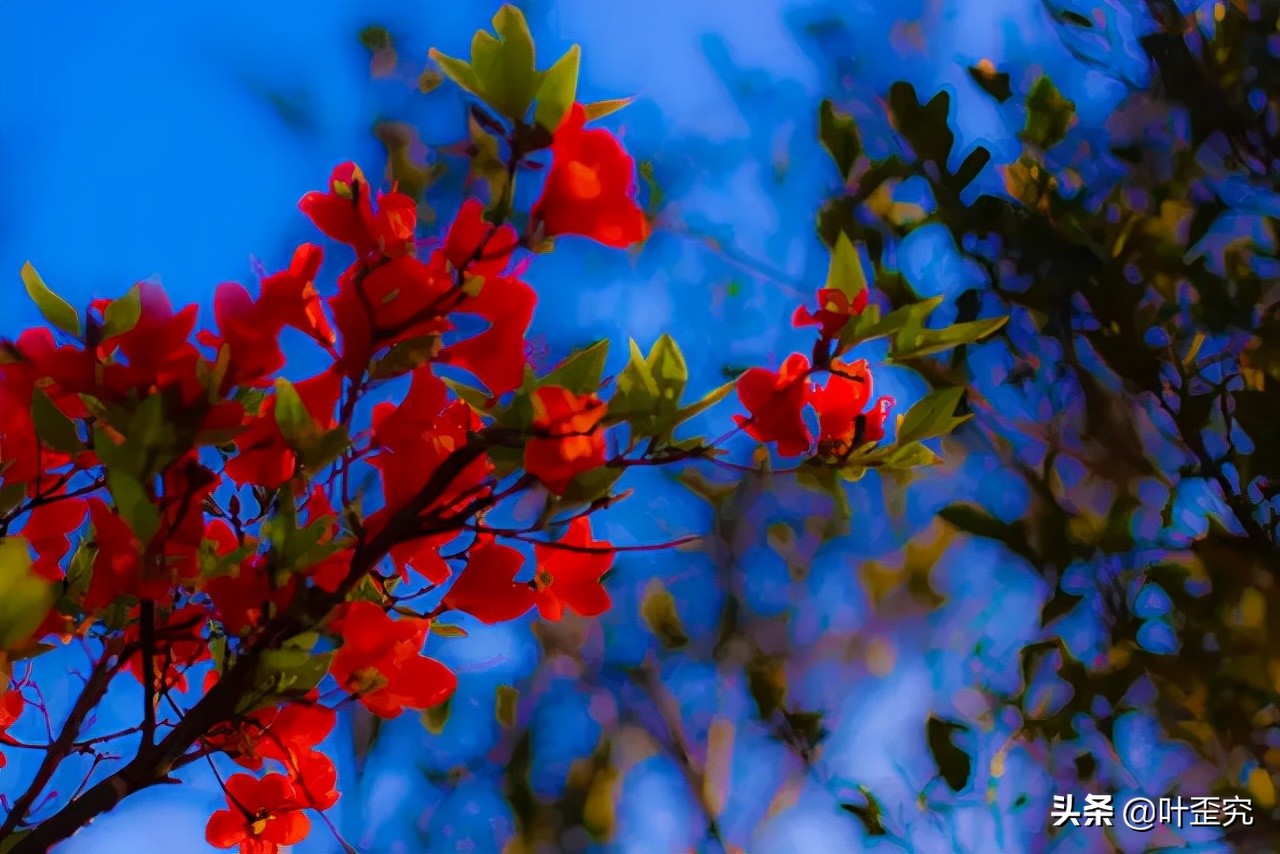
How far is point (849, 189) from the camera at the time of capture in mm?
834

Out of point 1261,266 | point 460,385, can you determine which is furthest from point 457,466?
point 1261,266

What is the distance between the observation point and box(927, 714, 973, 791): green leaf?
0.71 metres

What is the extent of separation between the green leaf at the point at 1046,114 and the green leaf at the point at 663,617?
458 millimetres

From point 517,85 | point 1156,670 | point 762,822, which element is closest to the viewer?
point 517,85

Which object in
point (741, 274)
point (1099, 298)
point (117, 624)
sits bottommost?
point (117, 624)

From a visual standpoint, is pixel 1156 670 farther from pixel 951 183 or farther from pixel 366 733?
pixel 366 733

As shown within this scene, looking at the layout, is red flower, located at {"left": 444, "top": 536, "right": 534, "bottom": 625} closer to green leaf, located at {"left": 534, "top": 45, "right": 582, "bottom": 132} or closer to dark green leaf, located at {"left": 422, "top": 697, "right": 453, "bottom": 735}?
green leaf, located at {"left": 534, "top": 45, "right": 582, "bottom": 132}

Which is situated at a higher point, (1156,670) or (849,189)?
(849,189)

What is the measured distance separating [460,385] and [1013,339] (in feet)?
1.90

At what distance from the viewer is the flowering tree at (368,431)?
0.98 feet

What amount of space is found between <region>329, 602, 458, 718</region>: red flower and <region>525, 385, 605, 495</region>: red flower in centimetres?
8

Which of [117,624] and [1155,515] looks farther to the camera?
[1155,515]

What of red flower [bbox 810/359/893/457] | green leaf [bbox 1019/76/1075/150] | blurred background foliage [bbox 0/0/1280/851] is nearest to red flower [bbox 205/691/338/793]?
red flower [bbox 810/359/893/457]

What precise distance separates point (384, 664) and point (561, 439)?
0.11 meters
